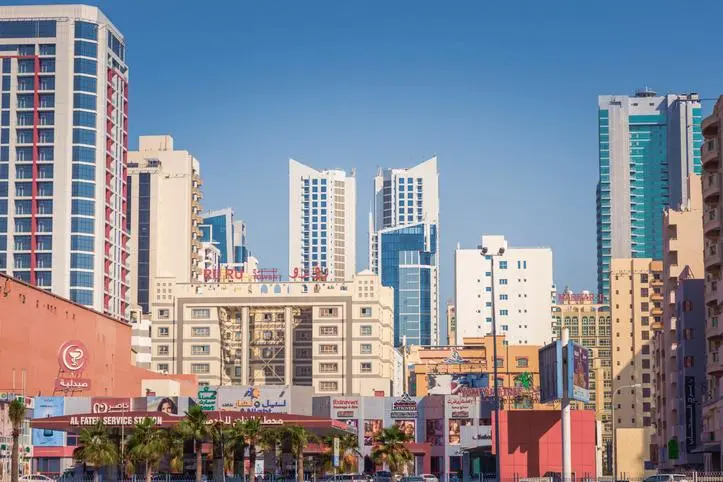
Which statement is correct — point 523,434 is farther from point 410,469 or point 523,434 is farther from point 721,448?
point 410,469

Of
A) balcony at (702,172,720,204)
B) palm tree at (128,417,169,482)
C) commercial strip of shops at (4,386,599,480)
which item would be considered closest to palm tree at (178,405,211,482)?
palm tree at (128,417,169,482)

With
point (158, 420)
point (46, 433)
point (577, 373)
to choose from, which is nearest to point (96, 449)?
point (158, 420)

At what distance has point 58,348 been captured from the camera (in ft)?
481

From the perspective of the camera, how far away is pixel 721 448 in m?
113

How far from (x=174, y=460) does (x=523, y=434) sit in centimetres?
2949

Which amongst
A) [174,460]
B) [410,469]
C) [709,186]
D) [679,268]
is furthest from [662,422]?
[174,460]

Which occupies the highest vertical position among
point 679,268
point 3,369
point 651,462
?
point 679,268

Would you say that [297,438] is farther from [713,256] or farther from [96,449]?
[713,256]

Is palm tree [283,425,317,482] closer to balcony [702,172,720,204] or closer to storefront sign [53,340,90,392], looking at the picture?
storefront sign [53,340,90,392]

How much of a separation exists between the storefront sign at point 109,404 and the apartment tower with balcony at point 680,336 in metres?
57.6

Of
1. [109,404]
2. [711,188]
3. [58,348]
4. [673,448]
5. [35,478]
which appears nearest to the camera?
[711,188]

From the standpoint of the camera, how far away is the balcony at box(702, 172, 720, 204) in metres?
119

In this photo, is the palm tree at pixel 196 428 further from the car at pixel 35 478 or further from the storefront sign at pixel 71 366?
the storefront sign at pixel 71 366

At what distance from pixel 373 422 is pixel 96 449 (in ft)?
212
